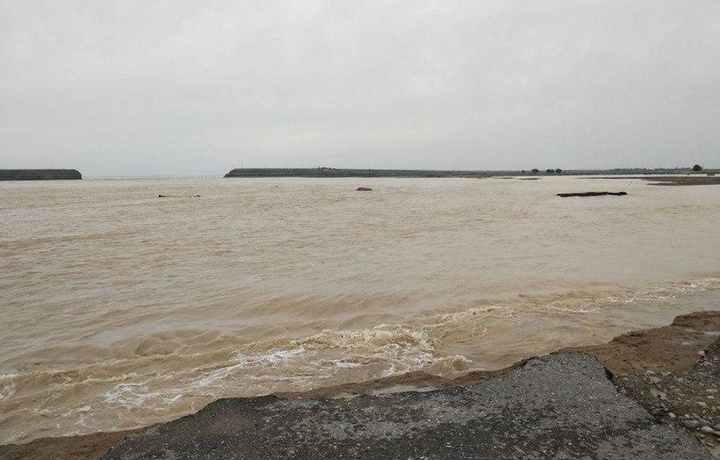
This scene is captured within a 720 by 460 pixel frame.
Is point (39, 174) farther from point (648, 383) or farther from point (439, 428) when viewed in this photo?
point (648, 383)

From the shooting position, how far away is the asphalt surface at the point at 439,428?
430 centimetres

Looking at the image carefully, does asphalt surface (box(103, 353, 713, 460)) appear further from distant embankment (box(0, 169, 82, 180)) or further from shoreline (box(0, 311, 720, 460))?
distant embankment (box(0, 169, 82, 180))

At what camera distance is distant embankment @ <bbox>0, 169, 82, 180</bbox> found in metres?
134

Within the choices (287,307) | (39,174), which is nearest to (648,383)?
(287,307)

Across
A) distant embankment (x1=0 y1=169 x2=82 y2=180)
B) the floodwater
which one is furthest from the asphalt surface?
distant embankment (x1=0 y1=169 x2=82 y2=180)

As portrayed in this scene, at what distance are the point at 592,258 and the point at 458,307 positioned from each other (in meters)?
8.25

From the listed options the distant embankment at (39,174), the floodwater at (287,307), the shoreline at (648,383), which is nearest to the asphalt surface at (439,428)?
the shoreline at (648,383)

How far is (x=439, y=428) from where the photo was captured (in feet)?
15.4

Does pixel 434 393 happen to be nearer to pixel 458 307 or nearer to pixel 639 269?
pixel 458 307

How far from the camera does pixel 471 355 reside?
25.6 feet

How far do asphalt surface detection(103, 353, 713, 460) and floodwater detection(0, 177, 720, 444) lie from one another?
1297mm

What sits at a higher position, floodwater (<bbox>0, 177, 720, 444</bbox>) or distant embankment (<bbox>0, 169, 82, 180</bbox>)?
distant embankment (<bbox>0, 169, 82, 180</bbox>)

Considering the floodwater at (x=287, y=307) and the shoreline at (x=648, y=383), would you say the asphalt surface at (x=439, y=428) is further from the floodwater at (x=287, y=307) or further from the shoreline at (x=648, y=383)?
the floodwater at (x=287, y=307)

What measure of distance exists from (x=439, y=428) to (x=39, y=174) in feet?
567
